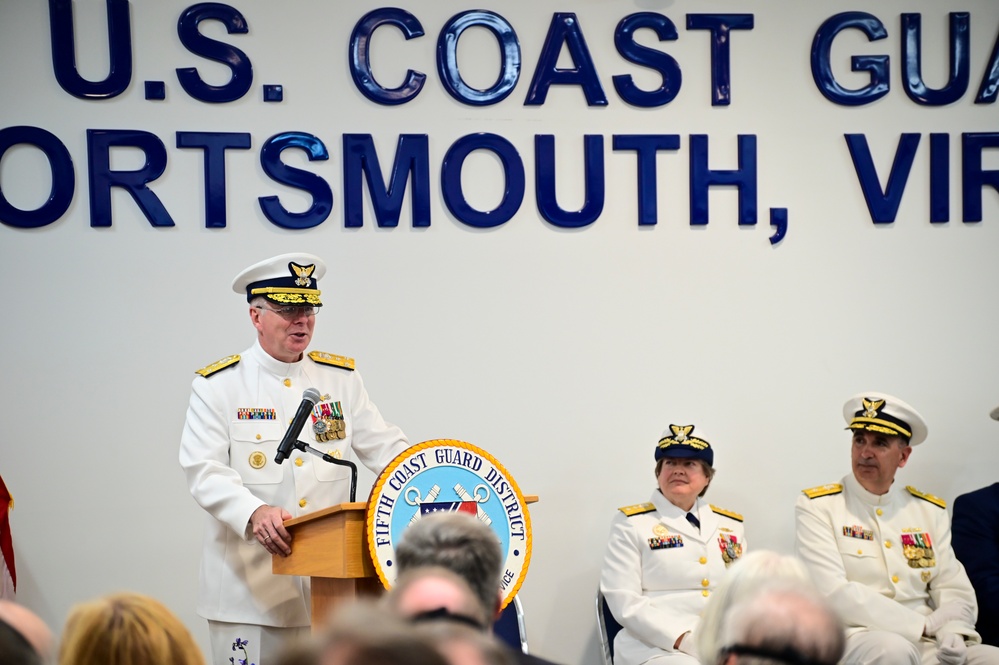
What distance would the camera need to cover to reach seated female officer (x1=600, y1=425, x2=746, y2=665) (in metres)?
4.35

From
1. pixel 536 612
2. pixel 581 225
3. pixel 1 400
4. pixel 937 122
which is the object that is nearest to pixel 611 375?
pixel 581 225

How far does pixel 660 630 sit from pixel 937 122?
2.66 m

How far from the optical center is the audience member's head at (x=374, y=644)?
3.60 ft

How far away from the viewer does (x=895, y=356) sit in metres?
5.29

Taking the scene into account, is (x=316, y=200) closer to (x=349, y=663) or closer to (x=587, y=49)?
(x=587, y=49)

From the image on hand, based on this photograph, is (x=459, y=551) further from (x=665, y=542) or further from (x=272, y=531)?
(x=665, y=542)

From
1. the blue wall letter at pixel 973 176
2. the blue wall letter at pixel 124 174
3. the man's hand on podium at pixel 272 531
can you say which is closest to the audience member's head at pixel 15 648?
the man's hand on podium at pixel 272 531

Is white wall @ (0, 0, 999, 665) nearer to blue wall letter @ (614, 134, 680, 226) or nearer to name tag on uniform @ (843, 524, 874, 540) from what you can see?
blue wall letter @ (614, 134, 680, 226)

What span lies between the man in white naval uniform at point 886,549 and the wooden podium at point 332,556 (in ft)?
6.83

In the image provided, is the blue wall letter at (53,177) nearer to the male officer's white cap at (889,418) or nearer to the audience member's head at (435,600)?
the male officer's white cap at (889,418)

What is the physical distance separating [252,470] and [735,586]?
1.83 metres

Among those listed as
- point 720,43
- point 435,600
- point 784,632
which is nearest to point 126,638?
point 435,600

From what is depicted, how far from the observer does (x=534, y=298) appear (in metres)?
5.07

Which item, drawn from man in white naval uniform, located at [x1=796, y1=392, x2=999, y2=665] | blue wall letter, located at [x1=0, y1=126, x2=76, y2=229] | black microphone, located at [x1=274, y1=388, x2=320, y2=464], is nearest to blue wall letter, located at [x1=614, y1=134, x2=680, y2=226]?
man in white naval uniform, located at [x1=796, y1=392, x2=999, y2=665]
